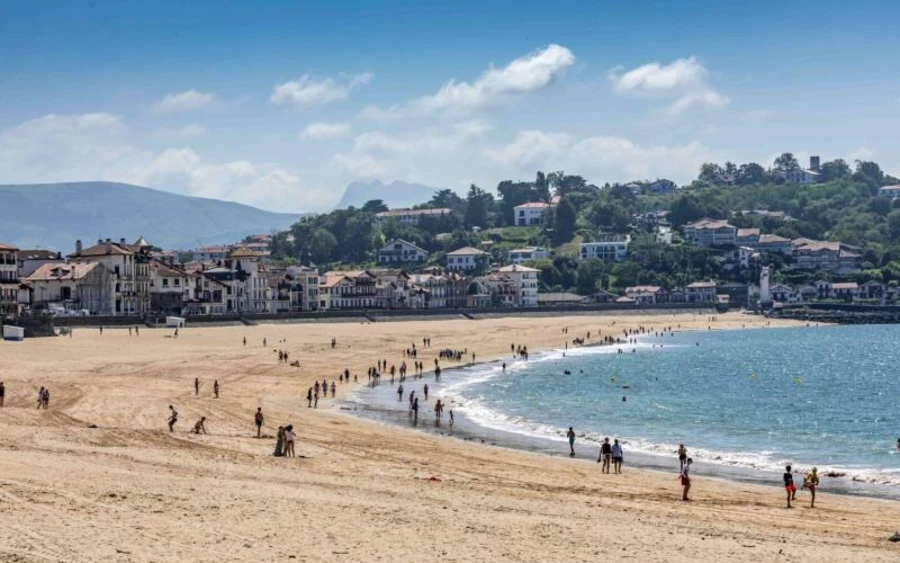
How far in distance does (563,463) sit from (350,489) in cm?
1252

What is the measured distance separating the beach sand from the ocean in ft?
14.9

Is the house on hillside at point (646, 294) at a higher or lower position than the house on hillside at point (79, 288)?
lower

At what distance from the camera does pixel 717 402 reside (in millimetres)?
62125

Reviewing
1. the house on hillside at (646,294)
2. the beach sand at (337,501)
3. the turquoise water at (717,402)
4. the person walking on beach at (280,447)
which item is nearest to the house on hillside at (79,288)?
the turquoise water at (717,402)

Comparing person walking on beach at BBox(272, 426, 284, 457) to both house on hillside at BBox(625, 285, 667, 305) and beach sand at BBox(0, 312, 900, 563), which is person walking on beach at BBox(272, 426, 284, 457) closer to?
beach sand at BBox(0, 312, 900, 563)

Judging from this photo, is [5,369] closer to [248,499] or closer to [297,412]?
[297,412]

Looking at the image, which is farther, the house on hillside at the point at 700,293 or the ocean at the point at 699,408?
the house on hillside at the point at 700,293

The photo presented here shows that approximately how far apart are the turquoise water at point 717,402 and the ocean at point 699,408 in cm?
8

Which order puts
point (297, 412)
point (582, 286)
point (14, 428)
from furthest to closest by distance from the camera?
point (582, 286)
point (297, 412)
point (14, 428)

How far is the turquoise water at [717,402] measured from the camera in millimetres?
42625

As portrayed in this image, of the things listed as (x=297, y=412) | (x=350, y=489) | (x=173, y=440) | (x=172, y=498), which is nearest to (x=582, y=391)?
(x=297, y=412)

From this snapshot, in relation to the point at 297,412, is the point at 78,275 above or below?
above

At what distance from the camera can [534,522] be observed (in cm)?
2323

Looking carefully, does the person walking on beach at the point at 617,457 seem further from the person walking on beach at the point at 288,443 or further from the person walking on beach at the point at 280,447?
the person walking on beach at the point at 280,447
